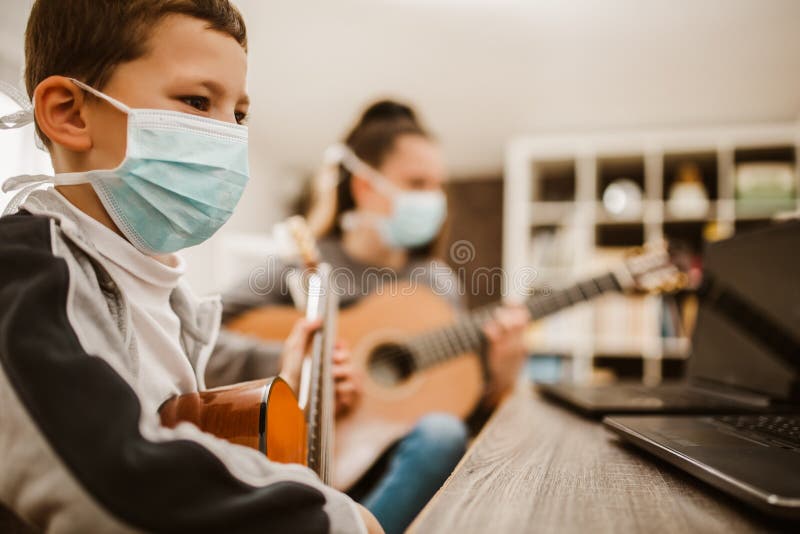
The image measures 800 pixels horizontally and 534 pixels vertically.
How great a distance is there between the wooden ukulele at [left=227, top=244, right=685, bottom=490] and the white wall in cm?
38

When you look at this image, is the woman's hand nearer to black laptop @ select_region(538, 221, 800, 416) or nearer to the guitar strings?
the guitar strings

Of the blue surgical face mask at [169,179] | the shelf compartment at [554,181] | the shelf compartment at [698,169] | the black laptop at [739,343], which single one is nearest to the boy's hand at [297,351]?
the blue surgical face mask at [169,179]

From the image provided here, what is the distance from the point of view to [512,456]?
0.59 m

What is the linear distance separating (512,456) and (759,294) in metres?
0.69

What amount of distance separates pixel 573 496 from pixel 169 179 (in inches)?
20.3

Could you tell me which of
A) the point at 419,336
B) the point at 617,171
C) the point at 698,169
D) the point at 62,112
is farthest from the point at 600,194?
the point at 62,112

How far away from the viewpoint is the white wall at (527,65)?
191cm

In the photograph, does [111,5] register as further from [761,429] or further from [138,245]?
[761,429]

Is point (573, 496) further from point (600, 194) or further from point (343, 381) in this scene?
point (600, 194)

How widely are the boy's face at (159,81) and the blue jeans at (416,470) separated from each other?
625mm

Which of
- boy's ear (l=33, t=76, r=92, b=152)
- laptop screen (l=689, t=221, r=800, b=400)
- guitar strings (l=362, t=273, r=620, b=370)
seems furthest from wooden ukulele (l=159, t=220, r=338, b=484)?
laptop screen (l=689, t=221, r=800, b=400)

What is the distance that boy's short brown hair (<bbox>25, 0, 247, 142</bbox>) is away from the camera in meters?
0.51

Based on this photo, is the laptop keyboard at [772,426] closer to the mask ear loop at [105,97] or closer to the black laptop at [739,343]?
the black laptop at [739,343]

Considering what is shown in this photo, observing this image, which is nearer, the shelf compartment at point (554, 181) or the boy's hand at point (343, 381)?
the boy's hand at point (343, 381)
